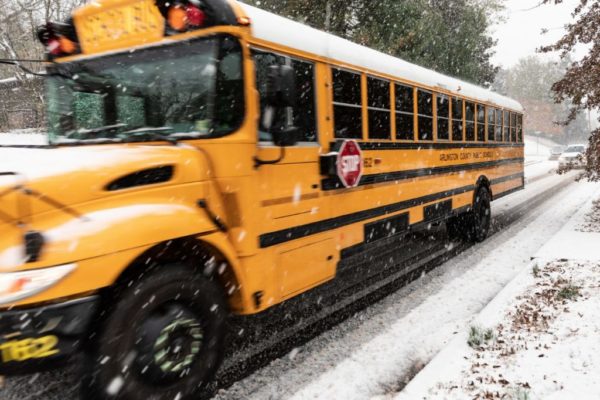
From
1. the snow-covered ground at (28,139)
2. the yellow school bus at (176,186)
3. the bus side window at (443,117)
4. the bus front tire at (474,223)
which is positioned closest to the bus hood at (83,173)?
the yellow school bus at (176,186)

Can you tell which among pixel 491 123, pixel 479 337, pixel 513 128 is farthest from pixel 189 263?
pixel 513 128

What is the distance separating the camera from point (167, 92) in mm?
3320

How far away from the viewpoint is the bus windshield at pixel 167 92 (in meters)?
3.25

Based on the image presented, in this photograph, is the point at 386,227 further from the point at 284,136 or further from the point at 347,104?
the point at 284,136

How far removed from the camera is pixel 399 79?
5.50 m

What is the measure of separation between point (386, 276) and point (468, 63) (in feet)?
63.0

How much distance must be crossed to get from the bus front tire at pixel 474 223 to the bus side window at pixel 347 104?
12.8ft

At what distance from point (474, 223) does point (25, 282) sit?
6.96 meters

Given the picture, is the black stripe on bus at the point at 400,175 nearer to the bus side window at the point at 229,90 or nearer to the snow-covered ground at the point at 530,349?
the bus side window at the point at 229,90

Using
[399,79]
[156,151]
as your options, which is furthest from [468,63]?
[156,151]

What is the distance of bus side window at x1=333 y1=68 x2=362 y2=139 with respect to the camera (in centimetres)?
443

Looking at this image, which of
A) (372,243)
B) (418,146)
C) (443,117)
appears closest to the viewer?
(372,243)

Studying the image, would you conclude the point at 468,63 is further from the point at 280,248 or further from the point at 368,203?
the point at 280,248

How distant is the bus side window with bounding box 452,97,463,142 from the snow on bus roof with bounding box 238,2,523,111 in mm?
282
